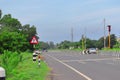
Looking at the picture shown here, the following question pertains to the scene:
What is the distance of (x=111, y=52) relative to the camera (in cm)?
7506

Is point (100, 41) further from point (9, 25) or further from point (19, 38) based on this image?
point (19, 38)

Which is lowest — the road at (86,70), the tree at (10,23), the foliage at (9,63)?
the road at (86,70)

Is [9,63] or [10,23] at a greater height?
[10,23]

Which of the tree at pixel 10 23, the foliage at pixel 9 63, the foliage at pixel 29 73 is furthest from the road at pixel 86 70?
the tree at pixel 10 23

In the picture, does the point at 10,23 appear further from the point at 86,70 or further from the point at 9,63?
the point at 9,63

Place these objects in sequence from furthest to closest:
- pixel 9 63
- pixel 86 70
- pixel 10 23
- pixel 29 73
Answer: pixel 10 23 → pixel 86 70 → pixel 9 63 → pixel 29 73

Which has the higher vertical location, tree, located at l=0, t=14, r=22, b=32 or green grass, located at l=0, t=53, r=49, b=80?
tree, located at l=0, t=14, r=22, b=32

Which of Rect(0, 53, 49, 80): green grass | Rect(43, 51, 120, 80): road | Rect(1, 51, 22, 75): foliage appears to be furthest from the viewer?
Rect(43, 51, 120, 80): road

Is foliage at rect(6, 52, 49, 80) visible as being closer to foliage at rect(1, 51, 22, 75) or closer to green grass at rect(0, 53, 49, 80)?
green grass at rect(0, 53, 49, 80)

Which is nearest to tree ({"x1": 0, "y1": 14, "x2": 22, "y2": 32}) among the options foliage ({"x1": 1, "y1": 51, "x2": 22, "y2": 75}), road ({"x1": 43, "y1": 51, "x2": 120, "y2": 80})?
road ({"x1": 43, "y1": 51, "x2": 120, "y2": 80})

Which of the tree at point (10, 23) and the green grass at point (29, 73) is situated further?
the tree at point (10, 23)

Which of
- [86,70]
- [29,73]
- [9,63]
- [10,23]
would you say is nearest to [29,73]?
[29,73]

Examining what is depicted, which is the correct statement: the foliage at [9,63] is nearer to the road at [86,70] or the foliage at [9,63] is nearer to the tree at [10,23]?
the road at [86,70]

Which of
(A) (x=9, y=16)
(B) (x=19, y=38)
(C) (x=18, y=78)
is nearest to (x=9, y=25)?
(A) (x=9, y=16)
